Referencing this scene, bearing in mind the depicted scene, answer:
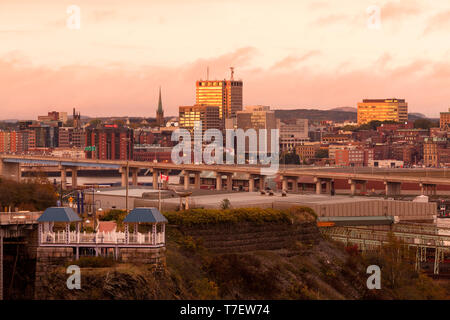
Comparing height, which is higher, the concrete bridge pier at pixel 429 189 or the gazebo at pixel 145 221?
the gazebo at pixel 145 221

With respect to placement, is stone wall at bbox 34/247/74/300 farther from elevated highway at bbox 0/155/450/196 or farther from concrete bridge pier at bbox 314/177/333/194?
concrete bridge pier at bbox 314/177/333/194

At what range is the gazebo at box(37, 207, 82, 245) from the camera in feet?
92.9

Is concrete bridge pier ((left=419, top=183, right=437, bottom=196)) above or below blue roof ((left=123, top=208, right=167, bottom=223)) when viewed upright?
below

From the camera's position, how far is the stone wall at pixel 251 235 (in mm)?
31625

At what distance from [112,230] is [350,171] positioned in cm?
10679

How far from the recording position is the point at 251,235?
3309 cm

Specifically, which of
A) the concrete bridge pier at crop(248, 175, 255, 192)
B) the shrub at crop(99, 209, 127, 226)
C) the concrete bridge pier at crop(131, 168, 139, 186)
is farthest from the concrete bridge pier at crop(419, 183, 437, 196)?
the shrub at crop(99, 209, 127, 226)

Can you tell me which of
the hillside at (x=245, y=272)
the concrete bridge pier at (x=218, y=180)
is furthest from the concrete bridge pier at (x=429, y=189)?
the hillside at (x=245, y=272)

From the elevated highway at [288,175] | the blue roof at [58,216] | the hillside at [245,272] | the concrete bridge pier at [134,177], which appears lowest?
the concrete bridge pier at [134,177]

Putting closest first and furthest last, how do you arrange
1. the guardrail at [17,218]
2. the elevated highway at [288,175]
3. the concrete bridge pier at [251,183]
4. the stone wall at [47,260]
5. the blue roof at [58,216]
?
the stone wall at [47,260], the blue roof at [58,216], the guardrail at [17,218], the elevated highway at [288,175], the concrete bridge pier at [251,183]

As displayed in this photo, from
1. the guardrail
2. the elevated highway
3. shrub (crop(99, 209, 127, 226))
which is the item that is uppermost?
the guardrail

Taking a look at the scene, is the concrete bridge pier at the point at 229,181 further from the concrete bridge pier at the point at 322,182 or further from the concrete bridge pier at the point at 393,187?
the concrete bridge pier at the point at 393,187

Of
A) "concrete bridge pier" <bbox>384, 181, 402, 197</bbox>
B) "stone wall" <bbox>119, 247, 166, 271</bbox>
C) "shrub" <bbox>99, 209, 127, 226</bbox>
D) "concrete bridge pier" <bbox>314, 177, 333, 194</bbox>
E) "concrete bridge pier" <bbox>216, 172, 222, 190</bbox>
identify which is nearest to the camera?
"stone wall" <bbox>119, 247, 166, 271</bbox>
